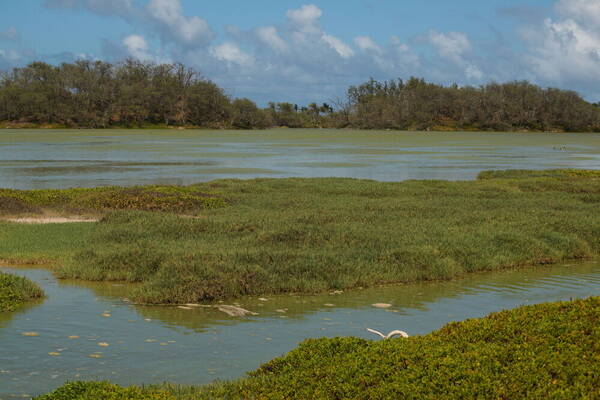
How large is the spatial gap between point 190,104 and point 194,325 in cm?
16398

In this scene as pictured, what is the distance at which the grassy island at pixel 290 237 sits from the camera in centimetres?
1432

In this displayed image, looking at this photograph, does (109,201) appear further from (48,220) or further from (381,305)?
(381,305)

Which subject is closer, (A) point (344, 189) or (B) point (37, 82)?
(A) point (344, 189)

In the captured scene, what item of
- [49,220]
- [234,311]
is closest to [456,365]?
[234,311]

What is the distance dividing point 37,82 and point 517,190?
497ft

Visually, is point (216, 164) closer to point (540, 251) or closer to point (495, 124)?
point (540, 251)

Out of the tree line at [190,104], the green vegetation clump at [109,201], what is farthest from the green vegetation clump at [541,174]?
the tree line at [190,104]

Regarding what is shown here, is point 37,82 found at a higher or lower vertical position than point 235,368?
higher

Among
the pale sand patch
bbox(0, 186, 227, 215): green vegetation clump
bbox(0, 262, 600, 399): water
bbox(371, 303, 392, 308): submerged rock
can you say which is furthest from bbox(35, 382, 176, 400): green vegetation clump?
bbox(0, 186, 227, 215): green vegetation clump

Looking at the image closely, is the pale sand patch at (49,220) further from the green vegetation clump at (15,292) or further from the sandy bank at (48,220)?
the green vegetation clump at (15,292)

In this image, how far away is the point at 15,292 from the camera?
12.7 m

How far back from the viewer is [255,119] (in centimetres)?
18512

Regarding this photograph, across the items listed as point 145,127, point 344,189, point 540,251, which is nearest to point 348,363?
point 540,251

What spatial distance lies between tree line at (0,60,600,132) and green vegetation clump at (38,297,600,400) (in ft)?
493
